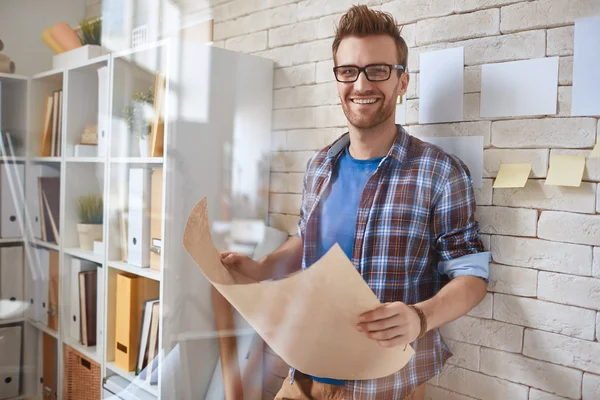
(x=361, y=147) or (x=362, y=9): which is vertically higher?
(x=362, y=9)

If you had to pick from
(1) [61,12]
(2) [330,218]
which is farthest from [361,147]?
(1) [61,12]

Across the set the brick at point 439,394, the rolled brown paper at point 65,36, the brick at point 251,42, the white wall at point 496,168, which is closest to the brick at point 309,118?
the white wall at point 496,168

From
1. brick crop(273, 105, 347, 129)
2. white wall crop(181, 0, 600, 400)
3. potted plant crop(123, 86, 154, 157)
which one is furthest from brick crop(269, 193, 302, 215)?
potted plant crop(123, 86, 154, 157)

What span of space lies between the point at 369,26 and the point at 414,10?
101 mm

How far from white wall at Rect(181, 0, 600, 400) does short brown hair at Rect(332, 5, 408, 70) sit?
0.05 meters

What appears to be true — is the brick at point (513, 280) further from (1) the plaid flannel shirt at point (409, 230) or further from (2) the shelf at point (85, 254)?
(2) the shelf at point (85, 254)

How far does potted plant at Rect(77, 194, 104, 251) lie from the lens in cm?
73

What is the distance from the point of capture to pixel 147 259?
0.74 m

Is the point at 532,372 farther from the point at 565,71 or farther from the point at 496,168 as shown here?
the point at 565,71

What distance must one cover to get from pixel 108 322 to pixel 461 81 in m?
0.65

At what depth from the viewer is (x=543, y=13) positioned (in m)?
0.60

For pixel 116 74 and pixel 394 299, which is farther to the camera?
pixel 116 74

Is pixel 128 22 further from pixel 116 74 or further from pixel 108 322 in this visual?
pixel 108 322

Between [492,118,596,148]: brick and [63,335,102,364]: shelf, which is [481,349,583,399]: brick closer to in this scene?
[492,118,596,148]: brick
